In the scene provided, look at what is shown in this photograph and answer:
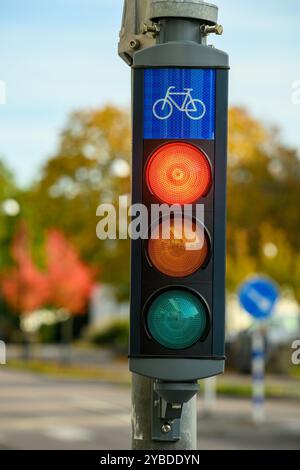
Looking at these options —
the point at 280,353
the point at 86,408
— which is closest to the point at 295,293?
the point at 280,353

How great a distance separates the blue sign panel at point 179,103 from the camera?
4.53 metres

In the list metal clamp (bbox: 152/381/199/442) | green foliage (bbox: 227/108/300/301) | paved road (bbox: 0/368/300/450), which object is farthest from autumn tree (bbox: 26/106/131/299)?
→ metal clamp (bbox: 152/381/199/442)

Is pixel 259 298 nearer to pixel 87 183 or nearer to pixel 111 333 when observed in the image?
pixel 87 183

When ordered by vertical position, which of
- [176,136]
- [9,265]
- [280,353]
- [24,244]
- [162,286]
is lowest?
[162,286]

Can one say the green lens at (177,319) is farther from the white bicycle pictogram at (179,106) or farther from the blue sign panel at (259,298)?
the blue sign panel at (259,298)

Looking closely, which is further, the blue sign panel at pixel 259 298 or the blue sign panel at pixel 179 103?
the blue sign panel at pixel 259 298

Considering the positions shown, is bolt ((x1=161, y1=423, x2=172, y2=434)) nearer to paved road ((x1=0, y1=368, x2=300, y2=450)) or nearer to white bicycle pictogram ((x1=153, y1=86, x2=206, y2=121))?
white bicycle pictogram ((x1=153, y1=86, x2=206, y2=121))

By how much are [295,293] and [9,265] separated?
41891mm

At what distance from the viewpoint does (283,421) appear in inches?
952

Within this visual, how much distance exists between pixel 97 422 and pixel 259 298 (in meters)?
3.53

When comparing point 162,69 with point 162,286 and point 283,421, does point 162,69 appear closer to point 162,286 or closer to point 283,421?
point 162,286

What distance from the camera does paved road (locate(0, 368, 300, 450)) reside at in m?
19.3

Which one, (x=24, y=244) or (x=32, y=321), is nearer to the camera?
(x=24, y=244)

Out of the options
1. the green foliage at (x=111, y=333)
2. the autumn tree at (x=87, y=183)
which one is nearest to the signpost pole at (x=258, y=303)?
the autumn tree at (x=87, y=183)
